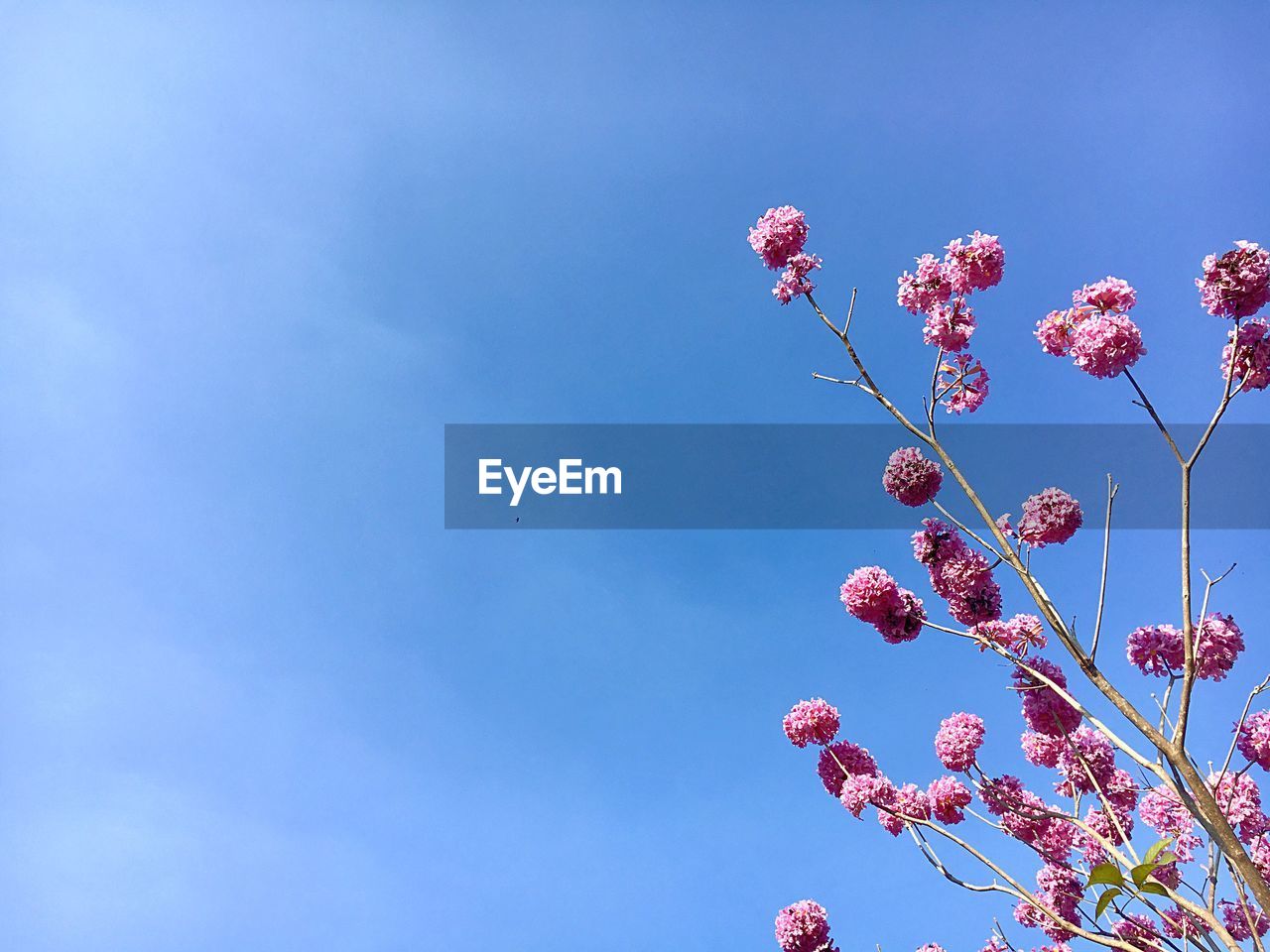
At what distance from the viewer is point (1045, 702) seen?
524cm

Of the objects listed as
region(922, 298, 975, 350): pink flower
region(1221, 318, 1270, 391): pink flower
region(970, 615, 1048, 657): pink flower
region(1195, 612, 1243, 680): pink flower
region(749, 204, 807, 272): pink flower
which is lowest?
region(1195, 612, 1243, 680): pink flower

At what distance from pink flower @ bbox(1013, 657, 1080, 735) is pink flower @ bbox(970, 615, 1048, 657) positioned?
200mm

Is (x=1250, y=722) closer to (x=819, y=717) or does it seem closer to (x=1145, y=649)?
(x=1145, y=649)

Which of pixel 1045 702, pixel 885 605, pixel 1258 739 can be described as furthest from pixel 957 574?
pixel 1258 739

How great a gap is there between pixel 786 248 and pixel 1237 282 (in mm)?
2610

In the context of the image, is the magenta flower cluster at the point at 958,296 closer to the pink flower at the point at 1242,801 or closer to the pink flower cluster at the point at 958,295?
the pink flower cluster at the point at 958,295

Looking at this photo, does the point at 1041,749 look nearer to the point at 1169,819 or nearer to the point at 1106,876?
the point at 1169,819

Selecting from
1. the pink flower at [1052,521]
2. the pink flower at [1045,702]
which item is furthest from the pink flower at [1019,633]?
the pink flower at [1052,521]

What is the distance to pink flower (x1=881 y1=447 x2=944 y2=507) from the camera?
5289 mm

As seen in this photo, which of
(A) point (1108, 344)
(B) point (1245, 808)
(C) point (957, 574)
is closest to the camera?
(A) point (1108, 344)

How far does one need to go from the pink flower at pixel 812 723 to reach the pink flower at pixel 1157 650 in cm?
236

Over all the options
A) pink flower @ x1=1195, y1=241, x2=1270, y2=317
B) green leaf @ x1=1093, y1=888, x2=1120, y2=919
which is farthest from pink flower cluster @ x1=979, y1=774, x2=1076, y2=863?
pink flower @ x1=1195, y1=241, x2=1270, y2=317

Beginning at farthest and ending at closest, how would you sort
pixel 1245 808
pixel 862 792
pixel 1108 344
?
1. pixel 862 792
2. pixel 1245 808
3. pixel 1108 344

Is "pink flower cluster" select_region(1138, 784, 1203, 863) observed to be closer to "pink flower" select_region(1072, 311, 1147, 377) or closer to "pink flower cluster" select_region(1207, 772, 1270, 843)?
"pink flower cluster" select_region(1207, 772, 1270, 843)
